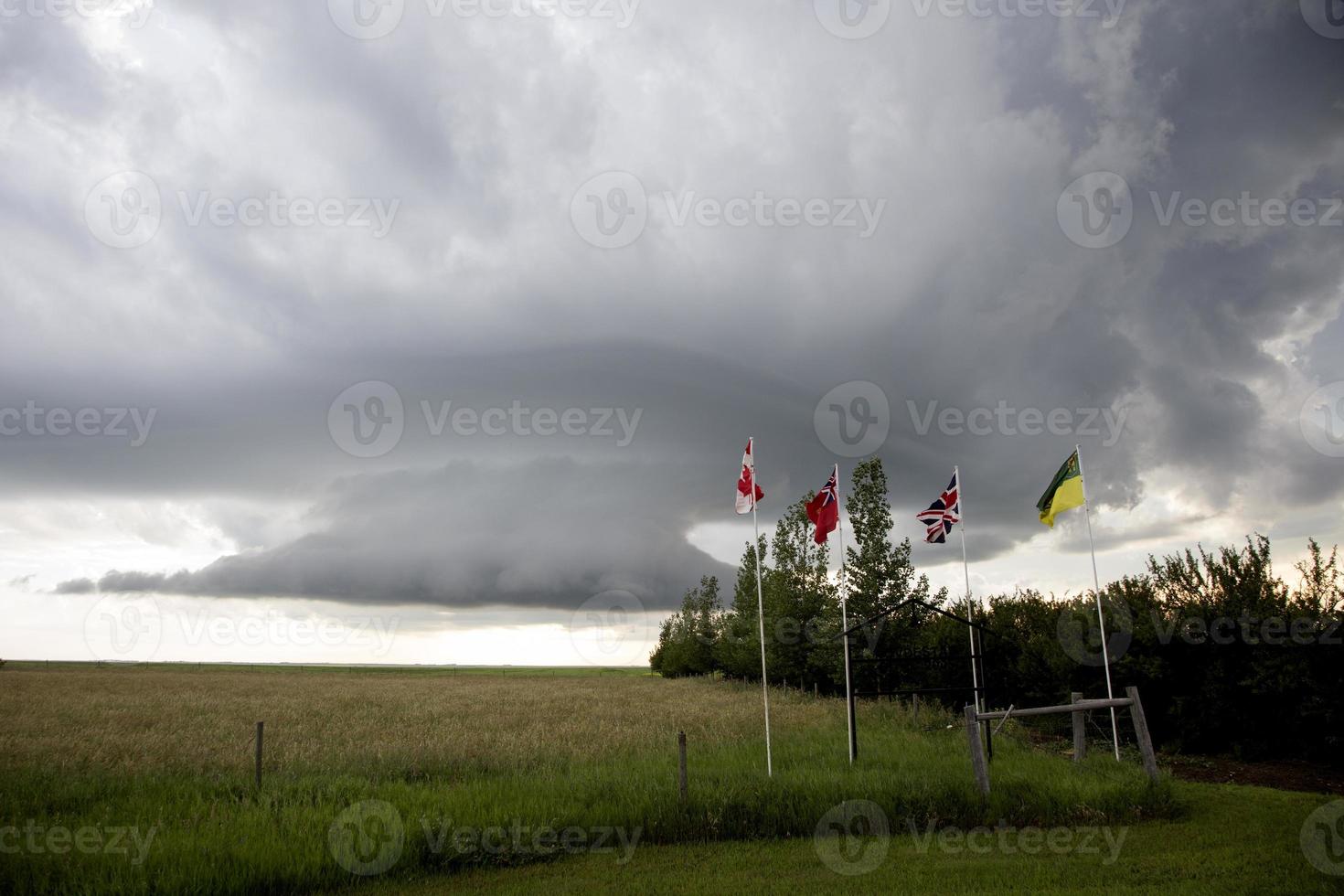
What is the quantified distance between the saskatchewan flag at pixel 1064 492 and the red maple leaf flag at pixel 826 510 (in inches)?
251

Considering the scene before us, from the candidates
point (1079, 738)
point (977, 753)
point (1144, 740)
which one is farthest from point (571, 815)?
point (1079, 738)

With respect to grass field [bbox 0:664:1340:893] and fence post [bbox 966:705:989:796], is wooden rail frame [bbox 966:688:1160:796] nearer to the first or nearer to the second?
fence post [bbox 966:705:989:796]

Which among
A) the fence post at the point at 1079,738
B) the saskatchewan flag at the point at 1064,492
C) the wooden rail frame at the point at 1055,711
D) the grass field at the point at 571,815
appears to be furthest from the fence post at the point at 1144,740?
the saskatchewan flag at the point at 1064,492

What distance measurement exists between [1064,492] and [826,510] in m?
6.80

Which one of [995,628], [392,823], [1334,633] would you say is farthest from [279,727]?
[1334,633]

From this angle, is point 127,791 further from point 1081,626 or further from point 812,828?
point 1081,626

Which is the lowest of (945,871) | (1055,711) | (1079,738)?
(945,871)

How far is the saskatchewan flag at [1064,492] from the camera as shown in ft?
64.8

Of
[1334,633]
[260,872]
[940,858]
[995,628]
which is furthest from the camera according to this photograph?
[995,628]

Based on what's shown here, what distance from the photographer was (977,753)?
1321cm

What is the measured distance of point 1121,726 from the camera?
23.7m

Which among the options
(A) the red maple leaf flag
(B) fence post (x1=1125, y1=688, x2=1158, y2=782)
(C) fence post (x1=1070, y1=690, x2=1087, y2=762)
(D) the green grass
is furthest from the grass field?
(A) the red maple leaf flag

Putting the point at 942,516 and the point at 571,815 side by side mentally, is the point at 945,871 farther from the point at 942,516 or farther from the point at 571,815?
the point at 942,516

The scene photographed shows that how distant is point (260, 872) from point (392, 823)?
1.92 m
